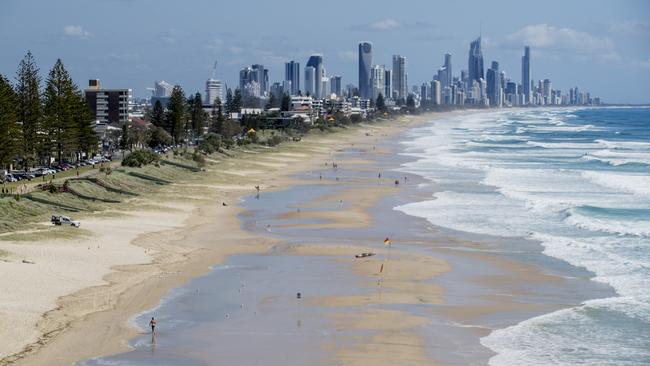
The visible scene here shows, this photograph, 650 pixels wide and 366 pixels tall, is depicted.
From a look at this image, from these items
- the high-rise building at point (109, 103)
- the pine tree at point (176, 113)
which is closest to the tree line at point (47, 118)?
the pine tree at point (176, 113)

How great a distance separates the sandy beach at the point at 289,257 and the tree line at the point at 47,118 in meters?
13.6

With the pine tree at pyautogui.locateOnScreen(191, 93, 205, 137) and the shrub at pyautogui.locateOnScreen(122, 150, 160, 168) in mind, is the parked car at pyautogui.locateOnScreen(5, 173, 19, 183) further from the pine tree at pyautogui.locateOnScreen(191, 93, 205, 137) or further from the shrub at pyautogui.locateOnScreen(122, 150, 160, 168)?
→ the pine tree at pyautogui.locateOnScreen(191, 93, 205, 137)

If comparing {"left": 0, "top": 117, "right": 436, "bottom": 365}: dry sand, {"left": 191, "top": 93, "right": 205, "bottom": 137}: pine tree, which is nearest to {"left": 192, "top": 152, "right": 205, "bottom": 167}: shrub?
{"left": 0, "top": 117, "right": 436, "bottom": 365}: dry sand

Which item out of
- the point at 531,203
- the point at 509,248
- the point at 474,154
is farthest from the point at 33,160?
the point at 474,154

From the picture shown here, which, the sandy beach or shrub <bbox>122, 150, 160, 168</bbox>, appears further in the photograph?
shrub <bbox>122, 150, 160, 168</bbox>

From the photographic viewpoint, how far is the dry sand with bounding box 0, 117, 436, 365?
21.6 meters

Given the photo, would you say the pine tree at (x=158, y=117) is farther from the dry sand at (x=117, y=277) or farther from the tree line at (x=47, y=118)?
the dry sand at (x=117, y=277)

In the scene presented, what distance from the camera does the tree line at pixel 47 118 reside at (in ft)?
198

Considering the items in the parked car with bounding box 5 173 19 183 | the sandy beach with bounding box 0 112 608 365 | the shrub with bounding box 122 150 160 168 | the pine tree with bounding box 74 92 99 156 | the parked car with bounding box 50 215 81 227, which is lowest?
the sandy beach with bounding box 0 112 608 365

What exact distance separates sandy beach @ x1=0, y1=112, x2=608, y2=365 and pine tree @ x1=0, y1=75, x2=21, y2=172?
393 inches

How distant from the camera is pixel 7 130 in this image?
2156 inches

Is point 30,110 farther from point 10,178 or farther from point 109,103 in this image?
point 109,103

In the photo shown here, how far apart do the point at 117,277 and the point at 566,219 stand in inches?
851

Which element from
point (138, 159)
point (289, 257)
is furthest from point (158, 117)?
point (289, 257)
